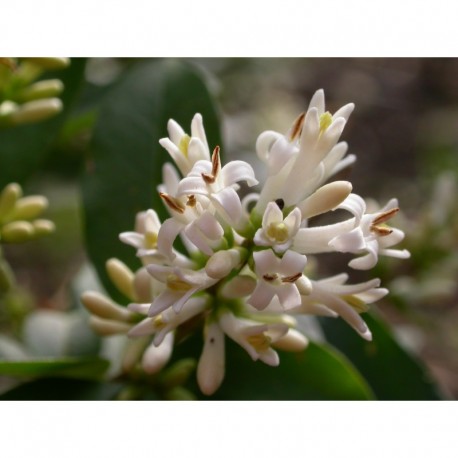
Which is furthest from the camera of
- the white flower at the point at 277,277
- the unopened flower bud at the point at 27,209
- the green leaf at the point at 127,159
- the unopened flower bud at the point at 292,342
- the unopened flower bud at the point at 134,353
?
the green leaf at the point at 127,159

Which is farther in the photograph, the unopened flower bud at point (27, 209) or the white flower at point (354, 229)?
the unopened flower bud at point (27, 209)

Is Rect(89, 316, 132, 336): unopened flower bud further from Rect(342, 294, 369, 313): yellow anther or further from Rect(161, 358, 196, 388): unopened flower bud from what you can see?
Rect(342, 294, 369, 313): yellow anther

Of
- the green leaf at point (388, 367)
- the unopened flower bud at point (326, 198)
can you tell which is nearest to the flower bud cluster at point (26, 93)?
the unopened flower bud at point (326, 198)

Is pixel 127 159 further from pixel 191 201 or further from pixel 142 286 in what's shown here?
pixel 191 201

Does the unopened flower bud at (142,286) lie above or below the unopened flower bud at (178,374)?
above

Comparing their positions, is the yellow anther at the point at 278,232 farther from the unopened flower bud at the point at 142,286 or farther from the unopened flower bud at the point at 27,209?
the unopened flower bud at the point at 27,209

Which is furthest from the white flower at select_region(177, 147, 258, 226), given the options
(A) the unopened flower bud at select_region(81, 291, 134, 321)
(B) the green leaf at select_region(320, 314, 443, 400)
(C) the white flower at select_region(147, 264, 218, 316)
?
(B) the green leaf at select_region(320, 314, 443, 400)

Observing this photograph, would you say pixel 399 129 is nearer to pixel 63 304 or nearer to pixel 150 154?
pixel 63 304
